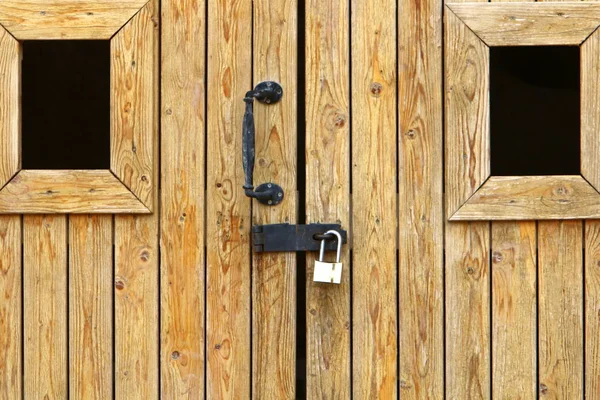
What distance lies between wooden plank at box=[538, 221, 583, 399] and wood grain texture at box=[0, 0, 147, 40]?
4.33 feet

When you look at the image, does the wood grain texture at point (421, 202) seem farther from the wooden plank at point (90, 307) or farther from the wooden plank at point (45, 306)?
the wooden plank at point (45, 306)

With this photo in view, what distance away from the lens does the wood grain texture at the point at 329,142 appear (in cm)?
260

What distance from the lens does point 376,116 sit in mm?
2598

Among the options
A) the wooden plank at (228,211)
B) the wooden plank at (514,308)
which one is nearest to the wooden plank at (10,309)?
the wooden plank at (228,211)

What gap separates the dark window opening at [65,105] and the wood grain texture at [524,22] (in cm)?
104

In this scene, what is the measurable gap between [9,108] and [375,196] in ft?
3.48

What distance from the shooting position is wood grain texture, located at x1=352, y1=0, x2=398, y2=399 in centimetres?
260

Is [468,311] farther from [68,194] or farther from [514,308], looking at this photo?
[68,194]

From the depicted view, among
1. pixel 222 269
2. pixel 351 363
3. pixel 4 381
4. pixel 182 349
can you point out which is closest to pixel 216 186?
pixel 222 269

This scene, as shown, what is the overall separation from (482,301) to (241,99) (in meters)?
0.88

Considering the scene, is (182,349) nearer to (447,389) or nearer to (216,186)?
(216,186)

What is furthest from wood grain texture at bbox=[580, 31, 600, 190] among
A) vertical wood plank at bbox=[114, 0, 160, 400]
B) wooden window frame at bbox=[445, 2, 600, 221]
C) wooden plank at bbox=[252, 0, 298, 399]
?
vertical wood plank at bbox=[114, 0, 160, 400]

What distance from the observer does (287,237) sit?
259 centimetres

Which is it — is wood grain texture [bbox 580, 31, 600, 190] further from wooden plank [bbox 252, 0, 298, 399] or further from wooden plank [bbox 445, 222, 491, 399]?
wooden plank [bbox 252, 0, 298, 399]
